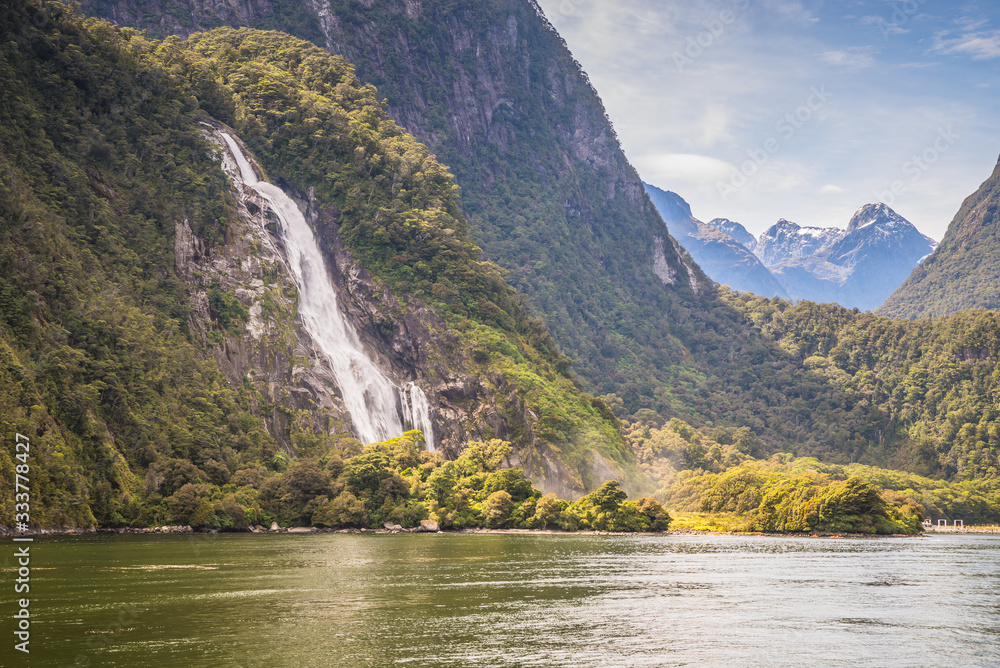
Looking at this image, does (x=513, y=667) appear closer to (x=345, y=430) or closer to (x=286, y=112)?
(x=345, y=430)

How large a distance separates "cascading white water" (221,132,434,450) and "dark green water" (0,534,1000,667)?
45210 millimetres

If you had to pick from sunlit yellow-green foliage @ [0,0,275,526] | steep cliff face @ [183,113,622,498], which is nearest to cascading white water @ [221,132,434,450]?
steep cliff face @ [183,113,622,498]

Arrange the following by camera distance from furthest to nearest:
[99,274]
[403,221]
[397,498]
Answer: [403,221]
[99,274]
[397,498]

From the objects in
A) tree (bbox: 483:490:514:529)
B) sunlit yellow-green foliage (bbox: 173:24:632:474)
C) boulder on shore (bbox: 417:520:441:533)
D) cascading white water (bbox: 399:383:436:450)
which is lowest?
boulder on shore (bbox: 417:520:441:533)

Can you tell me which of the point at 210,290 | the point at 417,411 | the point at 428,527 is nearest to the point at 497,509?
the point at 428,527

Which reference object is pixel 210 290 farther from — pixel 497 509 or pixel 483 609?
pixel 483 609

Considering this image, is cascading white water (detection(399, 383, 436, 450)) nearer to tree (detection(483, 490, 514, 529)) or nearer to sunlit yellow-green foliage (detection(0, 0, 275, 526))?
sunlit yellow-green foliage (detection(0, 0, 275, 526))

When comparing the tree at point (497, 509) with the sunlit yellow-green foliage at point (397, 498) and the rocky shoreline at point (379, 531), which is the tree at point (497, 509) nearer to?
the sunlit yellow-green foliage at point (397, 498)

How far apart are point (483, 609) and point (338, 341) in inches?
3029

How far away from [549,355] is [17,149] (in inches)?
2974

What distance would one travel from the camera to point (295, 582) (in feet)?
117

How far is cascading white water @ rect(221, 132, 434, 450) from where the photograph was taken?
3858 inches

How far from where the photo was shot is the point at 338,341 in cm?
10406

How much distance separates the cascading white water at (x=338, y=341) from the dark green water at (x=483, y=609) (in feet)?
148
